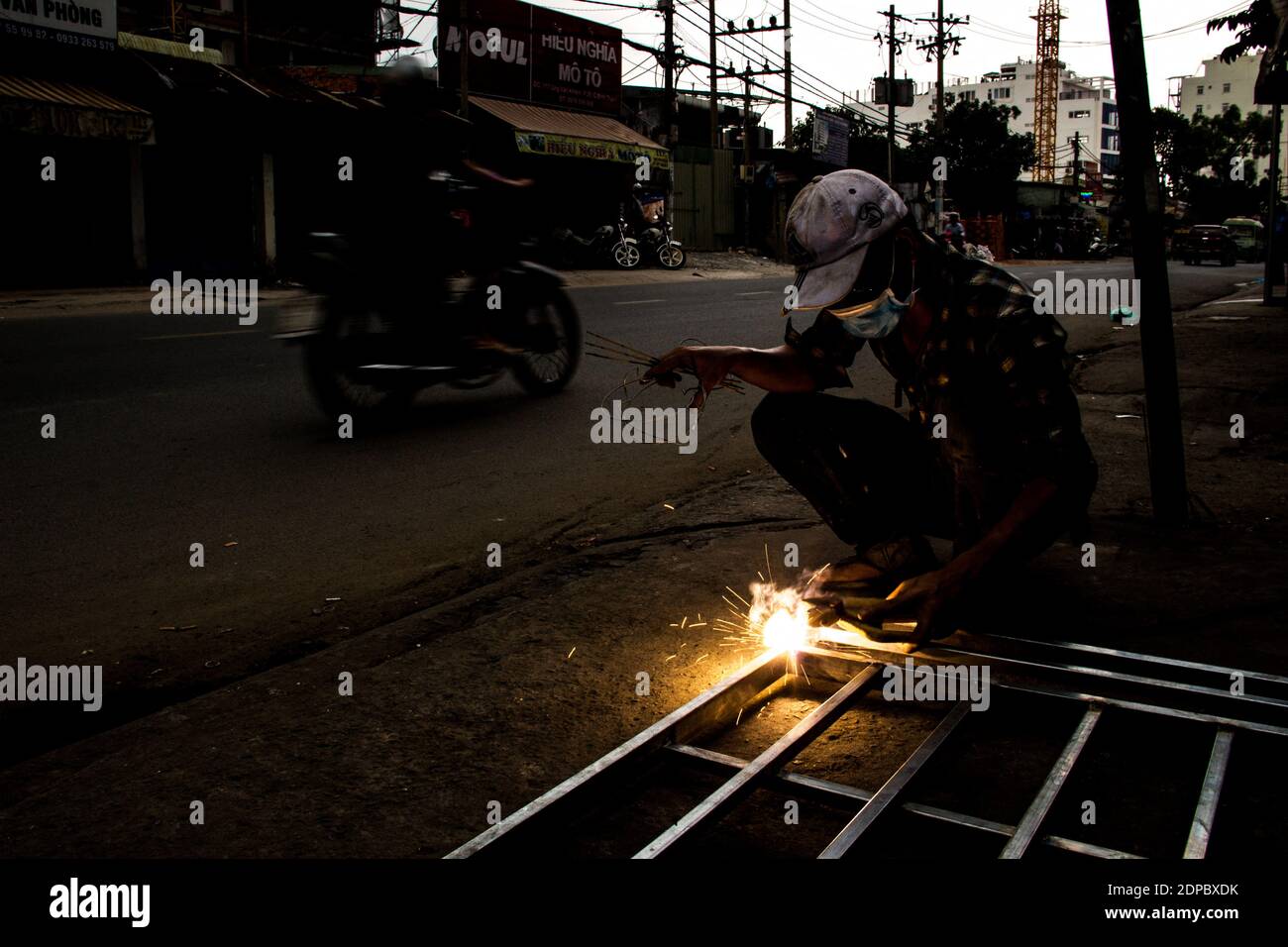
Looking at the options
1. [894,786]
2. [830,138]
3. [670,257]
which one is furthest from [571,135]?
[894,786]

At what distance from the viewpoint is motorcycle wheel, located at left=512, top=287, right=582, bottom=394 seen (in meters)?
6.71

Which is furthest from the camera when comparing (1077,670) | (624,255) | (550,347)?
(624,255)

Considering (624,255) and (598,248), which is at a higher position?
(598,248)

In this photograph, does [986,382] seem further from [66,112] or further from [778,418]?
[66,112]

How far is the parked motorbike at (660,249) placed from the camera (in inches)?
990

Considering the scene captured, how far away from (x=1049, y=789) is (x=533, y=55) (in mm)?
27412

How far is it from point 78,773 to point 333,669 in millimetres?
634

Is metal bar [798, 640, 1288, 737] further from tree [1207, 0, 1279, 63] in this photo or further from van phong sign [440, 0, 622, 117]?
van phong sign [440, 0, 622, 117]

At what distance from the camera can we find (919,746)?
7.61 ft

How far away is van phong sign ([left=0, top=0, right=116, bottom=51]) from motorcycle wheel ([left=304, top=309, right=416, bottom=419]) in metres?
13.9

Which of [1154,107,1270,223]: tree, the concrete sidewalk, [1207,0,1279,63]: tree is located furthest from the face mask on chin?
[1154,107,1270,223]: tree

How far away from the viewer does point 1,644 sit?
3025 millimetres
